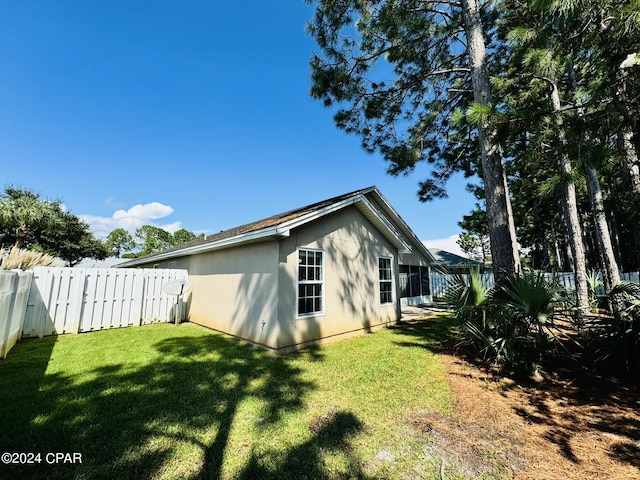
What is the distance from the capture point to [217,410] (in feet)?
11.7

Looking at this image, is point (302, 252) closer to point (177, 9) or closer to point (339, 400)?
point (339, 400)

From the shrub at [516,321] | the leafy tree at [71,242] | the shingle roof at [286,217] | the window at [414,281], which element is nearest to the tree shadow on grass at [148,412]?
the shingle roof at [286,217]

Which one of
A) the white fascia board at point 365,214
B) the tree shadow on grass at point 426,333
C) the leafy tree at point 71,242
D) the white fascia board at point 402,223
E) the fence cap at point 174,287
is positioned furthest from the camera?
the leafy tree at point 71,242

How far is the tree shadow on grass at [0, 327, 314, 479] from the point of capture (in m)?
2.51

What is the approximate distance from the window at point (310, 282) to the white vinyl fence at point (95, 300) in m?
5.84

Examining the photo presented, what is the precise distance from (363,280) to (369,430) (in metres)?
5.55

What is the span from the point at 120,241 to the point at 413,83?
58007 millimetres

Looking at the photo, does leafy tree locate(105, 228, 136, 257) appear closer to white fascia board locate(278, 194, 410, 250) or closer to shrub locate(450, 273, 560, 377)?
white fascia board locate(278, 194, 410, 250)

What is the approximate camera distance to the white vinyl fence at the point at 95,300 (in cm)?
732

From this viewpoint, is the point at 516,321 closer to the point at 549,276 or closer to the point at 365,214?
the point at 549,276

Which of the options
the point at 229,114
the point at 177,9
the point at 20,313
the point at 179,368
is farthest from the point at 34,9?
the point at 179,368

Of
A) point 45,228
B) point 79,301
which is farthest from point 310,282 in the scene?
point 45,228

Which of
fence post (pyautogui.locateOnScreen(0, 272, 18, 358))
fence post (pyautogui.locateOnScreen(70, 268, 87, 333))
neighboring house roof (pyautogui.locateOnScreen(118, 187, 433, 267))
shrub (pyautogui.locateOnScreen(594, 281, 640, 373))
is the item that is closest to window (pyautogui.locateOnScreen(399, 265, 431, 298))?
neighboring house roof (pyautogui.locateOnScreen(118, 187, 433, 267))

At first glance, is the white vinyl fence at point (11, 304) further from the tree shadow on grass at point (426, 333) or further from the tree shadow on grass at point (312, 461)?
the tree shadow on grass at point (426, 333)
